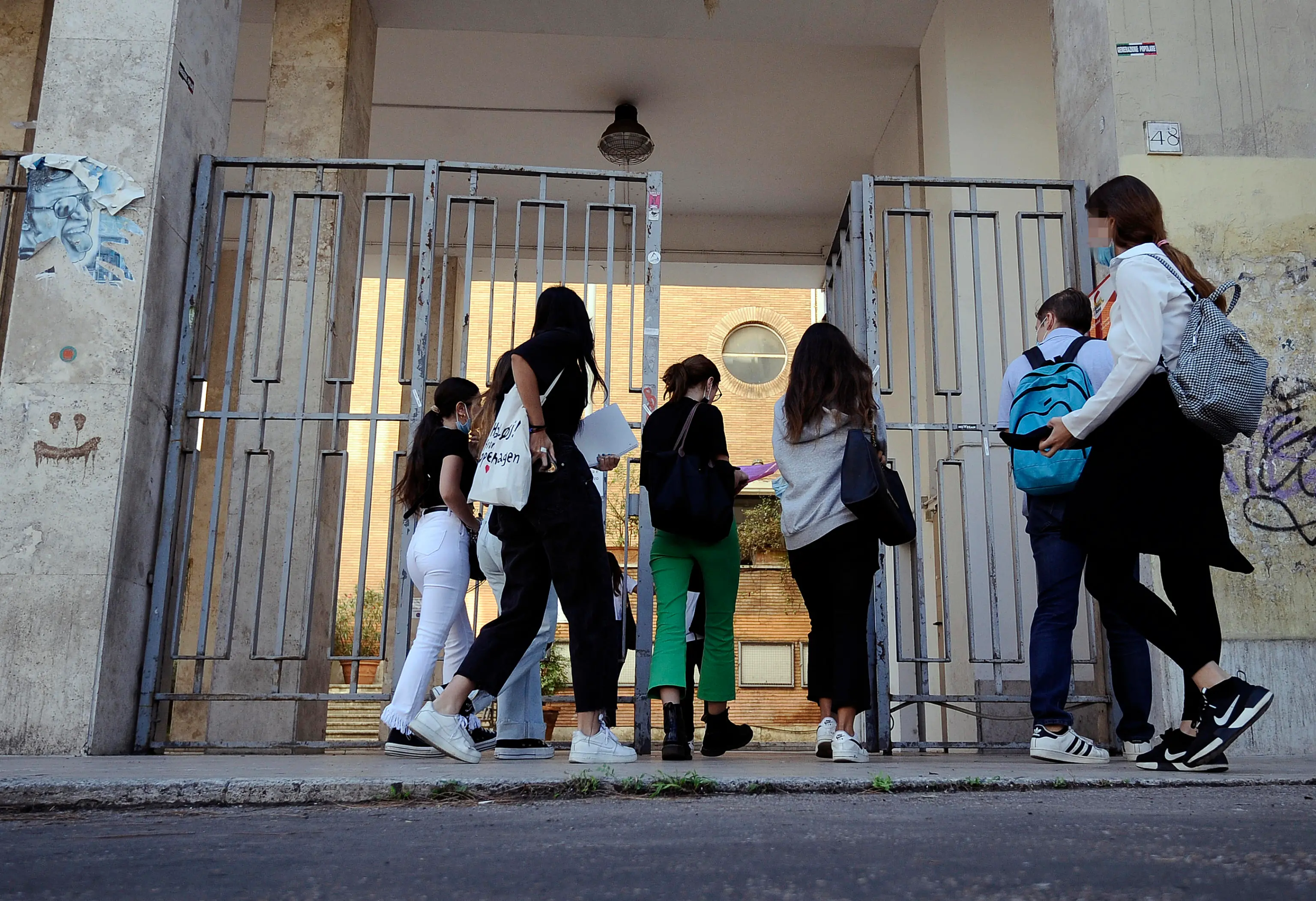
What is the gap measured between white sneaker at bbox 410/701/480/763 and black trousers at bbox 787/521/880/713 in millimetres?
1353

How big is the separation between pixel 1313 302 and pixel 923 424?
5.88 ft

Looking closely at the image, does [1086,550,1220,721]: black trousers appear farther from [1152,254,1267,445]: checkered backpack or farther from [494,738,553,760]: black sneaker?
[494,738,553,760]: black sneaker

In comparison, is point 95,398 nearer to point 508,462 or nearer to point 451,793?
point 508,462

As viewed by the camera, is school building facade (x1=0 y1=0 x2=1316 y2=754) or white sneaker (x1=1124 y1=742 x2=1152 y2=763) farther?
school building facade (x1=0 y1=0 x2=1316 y2=754)

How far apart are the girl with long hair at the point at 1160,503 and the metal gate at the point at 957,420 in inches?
55.7

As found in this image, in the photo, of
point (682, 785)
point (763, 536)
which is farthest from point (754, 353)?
point (682, 785)

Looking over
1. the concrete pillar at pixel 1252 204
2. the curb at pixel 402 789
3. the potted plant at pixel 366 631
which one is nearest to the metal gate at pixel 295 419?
the curb at pixel 402 789

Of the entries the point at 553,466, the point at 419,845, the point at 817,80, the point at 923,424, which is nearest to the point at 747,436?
the point at 817,80

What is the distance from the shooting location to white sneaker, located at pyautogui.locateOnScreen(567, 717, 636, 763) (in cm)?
425

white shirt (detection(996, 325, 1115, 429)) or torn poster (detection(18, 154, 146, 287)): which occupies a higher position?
torn poster (detection(18, 154, 146, 287))

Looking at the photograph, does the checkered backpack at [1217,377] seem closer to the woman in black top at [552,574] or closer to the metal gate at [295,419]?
the woman in black top at [552,574]

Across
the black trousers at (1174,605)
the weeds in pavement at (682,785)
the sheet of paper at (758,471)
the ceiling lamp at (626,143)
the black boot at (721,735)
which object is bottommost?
the weeds in pavement at (682,785)

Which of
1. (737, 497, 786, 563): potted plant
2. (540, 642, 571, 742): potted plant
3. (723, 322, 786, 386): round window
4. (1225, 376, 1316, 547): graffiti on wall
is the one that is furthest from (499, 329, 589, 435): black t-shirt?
(723, 322, 786, 386): round window

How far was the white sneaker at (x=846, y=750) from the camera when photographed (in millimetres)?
4469
